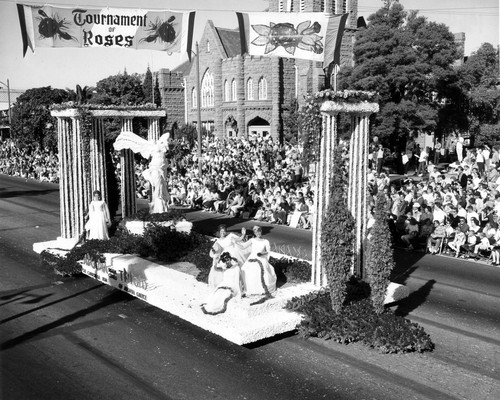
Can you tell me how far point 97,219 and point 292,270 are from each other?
21.1 feet

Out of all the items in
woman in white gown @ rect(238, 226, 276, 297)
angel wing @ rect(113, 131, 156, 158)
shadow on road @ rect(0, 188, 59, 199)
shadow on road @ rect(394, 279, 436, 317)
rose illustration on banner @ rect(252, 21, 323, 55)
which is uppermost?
rose illustration on banner @ rect(252, 21, 323, 55)

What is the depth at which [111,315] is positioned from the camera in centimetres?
1219

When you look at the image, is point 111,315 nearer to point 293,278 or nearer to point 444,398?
point 293,278

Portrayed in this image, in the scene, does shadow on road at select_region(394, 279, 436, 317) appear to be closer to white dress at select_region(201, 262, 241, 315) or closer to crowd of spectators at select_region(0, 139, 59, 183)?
white dress at select_region(201, 262, 241, 315)

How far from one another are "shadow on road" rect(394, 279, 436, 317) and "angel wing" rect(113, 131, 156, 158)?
9.45 meters

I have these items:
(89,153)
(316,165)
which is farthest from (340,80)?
(316,165)

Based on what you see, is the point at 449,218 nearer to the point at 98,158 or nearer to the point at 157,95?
the point at 98,158

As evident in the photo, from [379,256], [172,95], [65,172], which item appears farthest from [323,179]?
[172,95]

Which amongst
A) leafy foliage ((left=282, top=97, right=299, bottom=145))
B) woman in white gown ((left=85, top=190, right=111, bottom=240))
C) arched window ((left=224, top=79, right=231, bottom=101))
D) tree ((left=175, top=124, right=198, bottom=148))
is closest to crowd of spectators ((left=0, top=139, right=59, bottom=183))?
tree ((left=175, top=124, right=198, bottom=148))

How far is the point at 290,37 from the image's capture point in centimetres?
1291

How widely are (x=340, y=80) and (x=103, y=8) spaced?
21.0 m

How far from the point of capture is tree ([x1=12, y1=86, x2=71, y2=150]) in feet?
178

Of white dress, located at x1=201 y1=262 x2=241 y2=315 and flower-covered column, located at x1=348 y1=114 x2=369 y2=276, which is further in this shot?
flower-covered column, located at x1=348 y1=114 x2=369 y2=276

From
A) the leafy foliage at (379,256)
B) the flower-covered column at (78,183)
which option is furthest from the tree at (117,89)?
the leafy foliage at (379,256)
